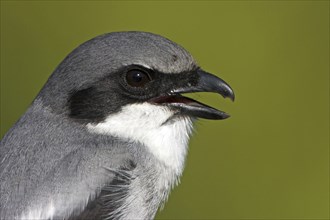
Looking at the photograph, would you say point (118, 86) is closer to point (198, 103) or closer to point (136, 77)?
point (136, 77)

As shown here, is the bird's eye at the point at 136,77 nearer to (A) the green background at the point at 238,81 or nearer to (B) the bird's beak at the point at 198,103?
(B) the bird's beak at the point at 198,103

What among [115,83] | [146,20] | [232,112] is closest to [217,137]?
[232,112]

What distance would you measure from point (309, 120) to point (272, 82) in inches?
15.6

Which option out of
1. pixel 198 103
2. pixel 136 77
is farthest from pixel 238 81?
pixel 136 77

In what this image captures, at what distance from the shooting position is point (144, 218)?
4.58 m

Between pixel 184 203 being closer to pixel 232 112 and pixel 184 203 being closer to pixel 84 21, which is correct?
pixel 232 112

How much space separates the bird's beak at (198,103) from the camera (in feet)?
Result: 15.5

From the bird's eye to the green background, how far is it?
1.54 m

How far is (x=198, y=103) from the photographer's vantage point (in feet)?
15.8

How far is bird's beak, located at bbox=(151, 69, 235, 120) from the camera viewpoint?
4723 mm

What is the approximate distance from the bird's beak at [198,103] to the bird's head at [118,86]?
2 centimetres

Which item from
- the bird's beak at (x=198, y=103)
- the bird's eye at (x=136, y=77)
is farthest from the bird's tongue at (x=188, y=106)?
the bird's eye at (x=136, y=77)

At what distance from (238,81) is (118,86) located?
7.22ft

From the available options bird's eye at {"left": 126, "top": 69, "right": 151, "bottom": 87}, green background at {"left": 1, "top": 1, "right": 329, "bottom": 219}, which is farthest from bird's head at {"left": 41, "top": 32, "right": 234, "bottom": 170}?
green background at {"left": 1, "top": 1, "right": 329, "bottom": 219}
